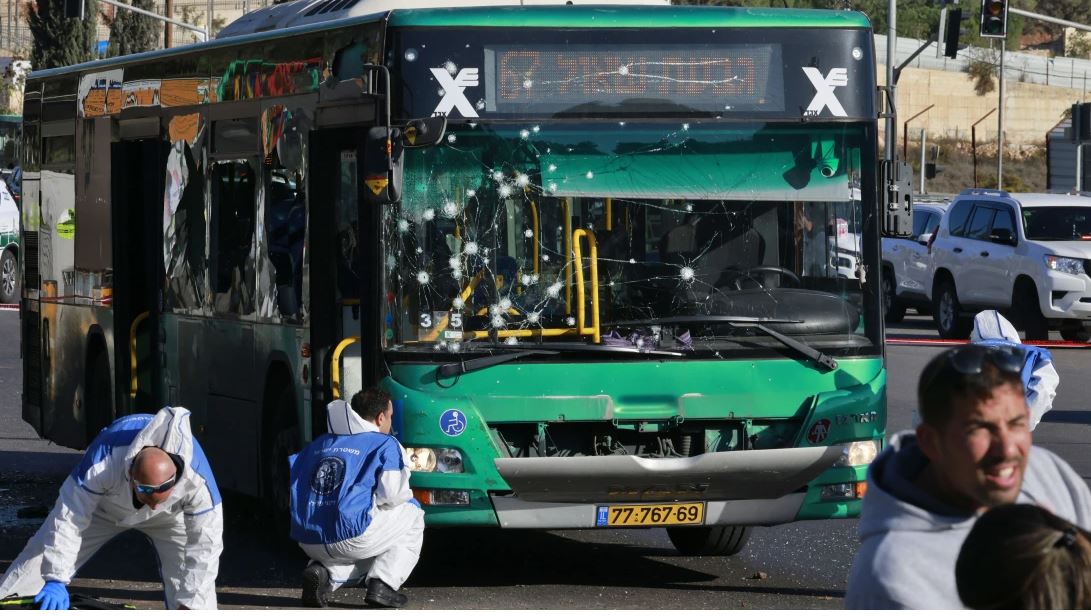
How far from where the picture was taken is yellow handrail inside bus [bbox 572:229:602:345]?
848 centimetres

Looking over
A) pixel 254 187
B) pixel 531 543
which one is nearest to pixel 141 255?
pixel 254 187

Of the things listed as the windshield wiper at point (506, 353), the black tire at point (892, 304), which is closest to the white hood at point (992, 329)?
the windshield wiper at point (506, 353)

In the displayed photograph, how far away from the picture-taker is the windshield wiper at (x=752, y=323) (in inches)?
A: 336

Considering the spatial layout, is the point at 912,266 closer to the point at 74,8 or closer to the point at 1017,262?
the point at 1017,262

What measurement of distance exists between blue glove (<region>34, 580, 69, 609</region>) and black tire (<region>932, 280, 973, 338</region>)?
19690 mm

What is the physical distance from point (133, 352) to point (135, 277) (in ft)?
1.52

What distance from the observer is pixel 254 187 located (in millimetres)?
10148

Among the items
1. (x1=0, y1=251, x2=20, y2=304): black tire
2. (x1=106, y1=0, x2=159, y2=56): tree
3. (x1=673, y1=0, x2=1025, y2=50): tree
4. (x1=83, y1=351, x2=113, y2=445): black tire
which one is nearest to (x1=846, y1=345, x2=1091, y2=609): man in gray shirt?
(x1=83, y1=351, x2=113, y2=445): black tire

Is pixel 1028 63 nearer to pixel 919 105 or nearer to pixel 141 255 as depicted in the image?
pixel 919 105

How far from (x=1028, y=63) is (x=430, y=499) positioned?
291 ft

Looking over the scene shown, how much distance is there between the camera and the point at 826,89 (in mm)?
8664

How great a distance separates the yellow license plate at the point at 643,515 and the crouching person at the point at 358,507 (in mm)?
813

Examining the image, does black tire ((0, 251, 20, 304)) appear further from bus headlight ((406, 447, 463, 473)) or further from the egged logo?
bus headlight ((406, 447, 463, 473))

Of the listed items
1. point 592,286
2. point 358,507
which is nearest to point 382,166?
point 592,286
